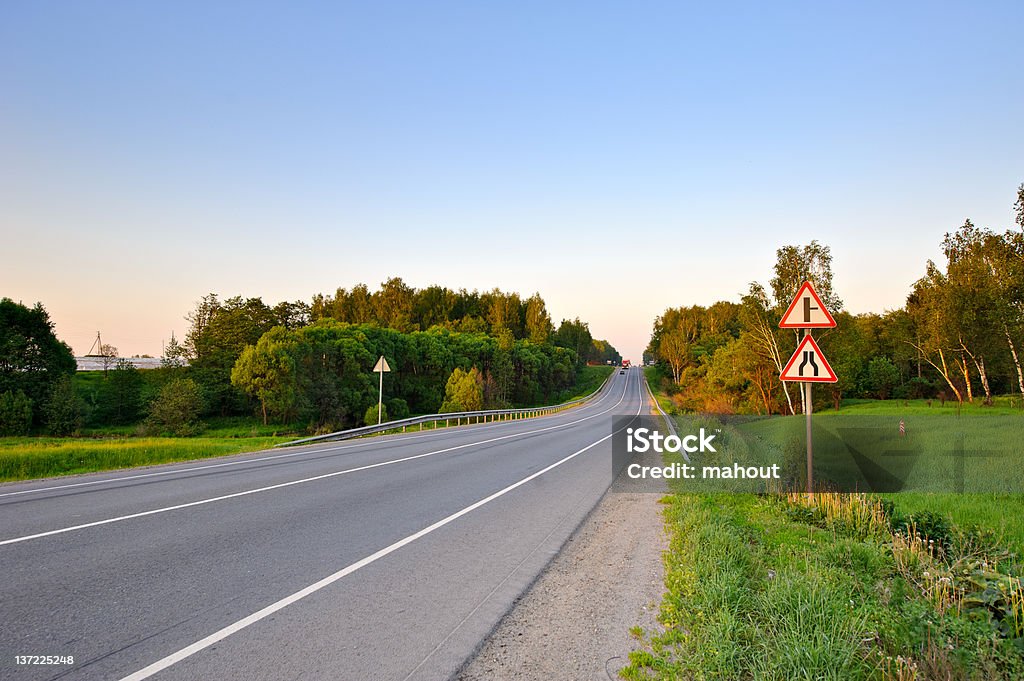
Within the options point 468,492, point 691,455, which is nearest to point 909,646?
point 468,492

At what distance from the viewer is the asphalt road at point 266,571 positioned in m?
3.82

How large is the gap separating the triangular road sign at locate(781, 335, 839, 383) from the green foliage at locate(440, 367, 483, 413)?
167 feet

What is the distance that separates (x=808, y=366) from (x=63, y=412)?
53341mm

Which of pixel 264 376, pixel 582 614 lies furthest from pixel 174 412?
pixel 582 614

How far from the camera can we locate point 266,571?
219 inches

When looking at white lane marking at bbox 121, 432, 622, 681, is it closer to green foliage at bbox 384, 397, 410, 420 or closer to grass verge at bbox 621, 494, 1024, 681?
grass verge at bbox 621, 494, 1024, 681

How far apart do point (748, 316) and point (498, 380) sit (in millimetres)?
44657

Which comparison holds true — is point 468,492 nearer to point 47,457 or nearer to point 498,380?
point 47,457

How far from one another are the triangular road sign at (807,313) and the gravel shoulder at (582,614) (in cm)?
433

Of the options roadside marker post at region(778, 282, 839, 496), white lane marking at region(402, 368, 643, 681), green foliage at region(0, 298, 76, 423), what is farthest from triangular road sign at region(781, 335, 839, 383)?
green foliage at region(0, 298, 76, 423)

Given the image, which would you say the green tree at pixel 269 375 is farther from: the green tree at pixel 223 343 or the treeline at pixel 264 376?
the green tree at pixel 223 343

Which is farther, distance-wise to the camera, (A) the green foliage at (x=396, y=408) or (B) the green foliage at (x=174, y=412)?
(A) the green foliage at (x=396, y=408)

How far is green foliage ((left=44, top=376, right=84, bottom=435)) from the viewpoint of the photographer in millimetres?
42219

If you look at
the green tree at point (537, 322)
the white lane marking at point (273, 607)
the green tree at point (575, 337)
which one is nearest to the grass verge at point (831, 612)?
the white lane marking at point (273, 607)
